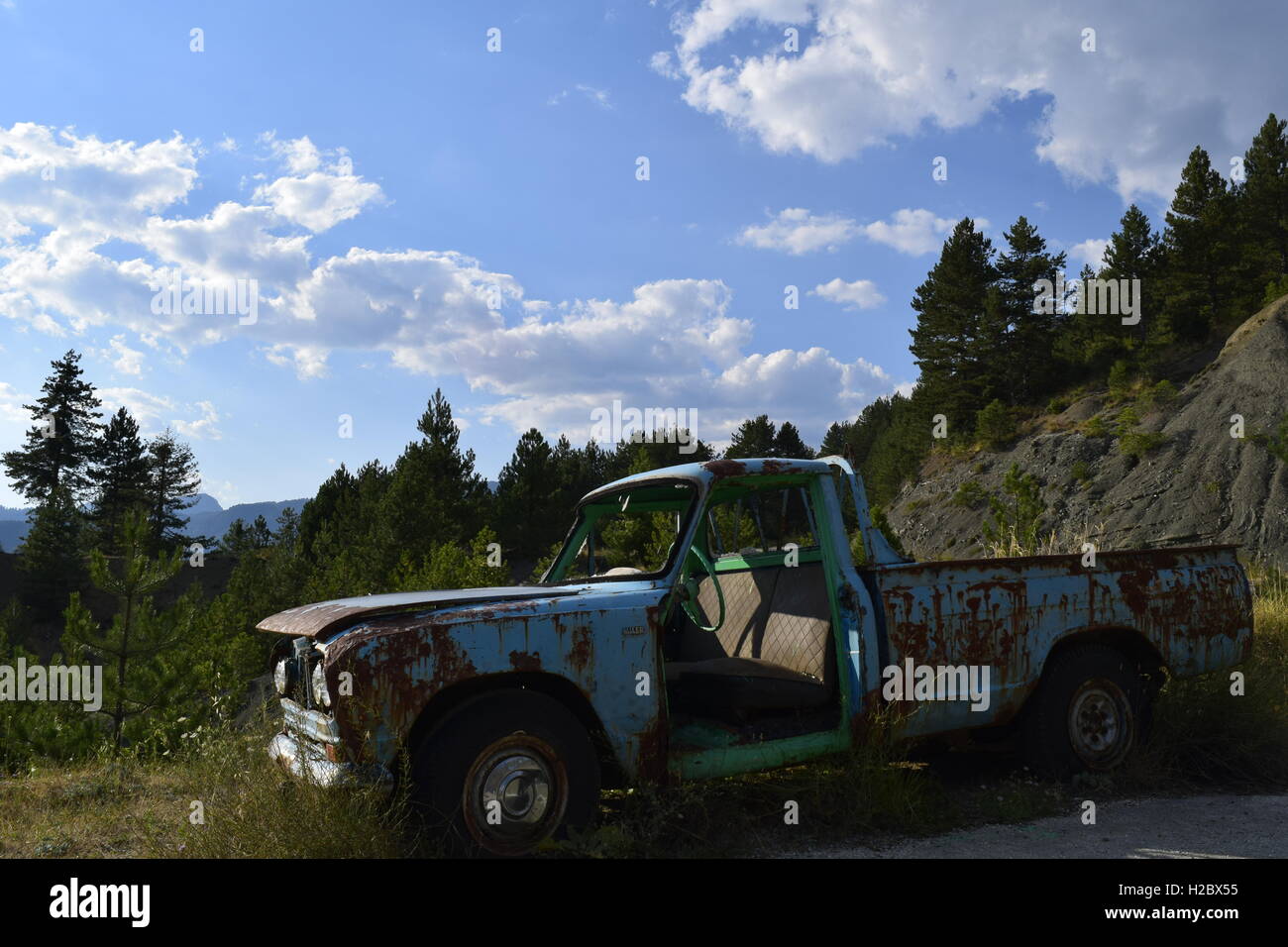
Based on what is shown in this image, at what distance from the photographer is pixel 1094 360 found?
46781 millimetres

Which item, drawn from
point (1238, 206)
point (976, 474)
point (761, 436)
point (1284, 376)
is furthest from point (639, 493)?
point (1238, 206)

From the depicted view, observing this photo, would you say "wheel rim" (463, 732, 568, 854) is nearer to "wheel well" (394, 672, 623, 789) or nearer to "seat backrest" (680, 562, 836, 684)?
"wheel well" (394, 672, 623, 789)

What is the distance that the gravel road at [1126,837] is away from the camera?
4.26 m

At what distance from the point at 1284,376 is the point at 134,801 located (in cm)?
3763

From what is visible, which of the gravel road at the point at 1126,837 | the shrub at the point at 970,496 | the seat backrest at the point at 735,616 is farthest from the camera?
the shrub at the point at 970,496

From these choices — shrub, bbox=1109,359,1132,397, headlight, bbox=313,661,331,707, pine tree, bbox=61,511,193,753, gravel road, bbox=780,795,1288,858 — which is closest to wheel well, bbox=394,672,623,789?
headlight, bbox=313,661,331,707

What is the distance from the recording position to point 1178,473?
30.9 metres

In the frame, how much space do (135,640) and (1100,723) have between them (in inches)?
652

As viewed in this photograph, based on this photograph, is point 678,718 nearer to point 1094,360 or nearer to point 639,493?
point 639,493

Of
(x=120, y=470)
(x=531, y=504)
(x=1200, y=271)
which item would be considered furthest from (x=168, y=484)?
(x=1200, y=271)

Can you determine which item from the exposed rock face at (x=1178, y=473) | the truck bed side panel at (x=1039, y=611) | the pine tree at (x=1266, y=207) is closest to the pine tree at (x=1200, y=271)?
the pine tree at (x=1266, y=207)

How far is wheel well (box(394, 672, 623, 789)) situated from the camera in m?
3.81

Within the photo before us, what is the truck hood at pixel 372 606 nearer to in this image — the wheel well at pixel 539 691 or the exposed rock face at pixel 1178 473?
the wheel well at pixel 539 691

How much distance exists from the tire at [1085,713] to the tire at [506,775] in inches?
112
